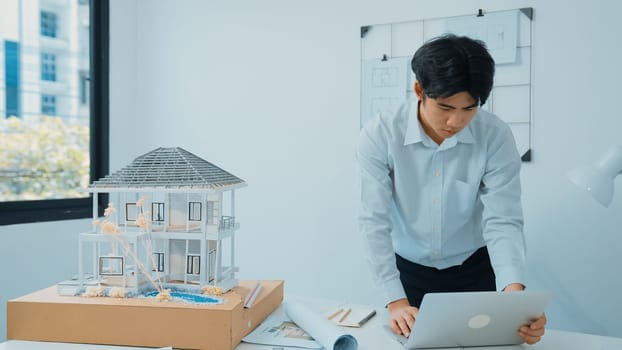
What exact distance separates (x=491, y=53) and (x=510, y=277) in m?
1.14

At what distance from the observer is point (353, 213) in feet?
8.63

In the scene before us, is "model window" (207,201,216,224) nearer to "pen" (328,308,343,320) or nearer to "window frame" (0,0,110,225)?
"pen" (328,308,343,320)

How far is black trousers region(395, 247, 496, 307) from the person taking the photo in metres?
1.73

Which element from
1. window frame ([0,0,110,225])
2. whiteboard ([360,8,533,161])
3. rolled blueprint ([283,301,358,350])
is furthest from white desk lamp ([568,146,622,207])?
window frame ([0,0,110,225])

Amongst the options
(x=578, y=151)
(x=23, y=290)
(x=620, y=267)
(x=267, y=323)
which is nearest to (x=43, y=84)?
(x=23, y=290)

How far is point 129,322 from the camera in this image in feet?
4.26

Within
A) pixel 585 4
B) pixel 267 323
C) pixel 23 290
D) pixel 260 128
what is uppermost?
pixel 585 4

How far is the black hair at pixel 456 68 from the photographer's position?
131cm

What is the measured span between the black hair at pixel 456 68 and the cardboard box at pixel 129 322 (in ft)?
2.33

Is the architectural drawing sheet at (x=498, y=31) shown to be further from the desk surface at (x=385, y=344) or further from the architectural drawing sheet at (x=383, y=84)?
the desk surface at (x=385, y=344)

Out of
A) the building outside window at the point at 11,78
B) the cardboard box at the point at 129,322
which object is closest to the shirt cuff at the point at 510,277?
the cardboard box at the point at 129,322

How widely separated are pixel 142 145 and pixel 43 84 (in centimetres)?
63

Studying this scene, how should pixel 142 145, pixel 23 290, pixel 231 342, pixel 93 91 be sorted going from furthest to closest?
1. pixel 142 145
2. pixel 93 91
3. pixel 23 290
4. pixel 231 342

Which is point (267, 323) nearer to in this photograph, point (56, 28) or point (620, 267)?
point (620, 267)
